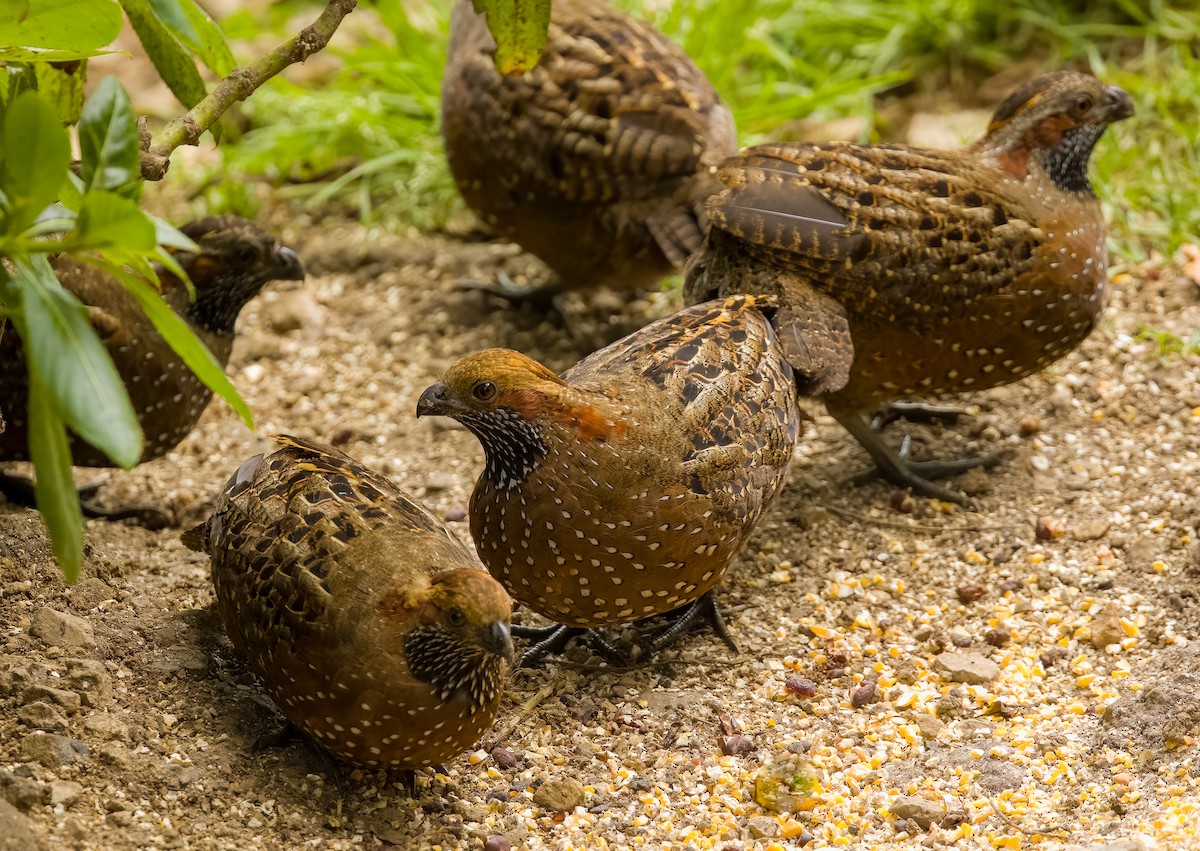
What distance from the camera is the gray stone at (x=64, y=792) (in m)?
3.10

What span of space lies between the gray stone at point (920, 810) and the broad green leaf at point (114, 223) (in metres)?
2.34

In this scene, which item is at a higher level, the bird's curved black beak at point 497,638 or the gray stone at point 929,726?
the bird's curved black beak at point 497,638

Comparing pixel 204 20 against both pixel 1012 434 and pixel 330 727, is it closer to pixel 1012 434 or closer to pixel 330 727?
pixel 330 727

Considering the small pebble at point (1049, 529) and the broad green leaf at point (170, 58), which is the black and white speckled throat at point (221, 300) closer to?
the broad green leaf at point (170, 58)

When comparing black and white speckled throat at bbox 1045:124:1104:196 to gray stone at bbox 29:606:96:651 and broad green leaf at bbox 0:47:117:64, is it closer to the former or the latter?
broad green leaf at bbox 0:47:117:64

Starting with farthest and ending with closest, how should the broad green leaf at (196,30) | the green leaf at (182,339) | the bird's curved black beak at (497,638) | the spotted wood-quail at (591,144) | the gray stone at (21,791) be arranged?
the spotted wood-quail at (591,144) < the broad green leaf at (196,30) < the bird's curved black beak at (497,638) < the gray stone at (21,791) < the green leaf at (182,339)

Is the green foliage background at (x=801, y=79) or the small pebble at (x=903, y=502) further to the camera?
the green foliage background at (x=801, y=79)

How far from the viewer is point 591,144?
17.1 feet

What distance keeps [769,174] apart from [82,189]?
260 cm

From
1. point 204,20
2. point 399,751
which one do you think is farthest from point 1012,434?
point 204,20

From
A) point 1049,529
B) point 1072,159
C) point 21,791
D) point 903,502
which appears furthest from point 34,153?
point 1072,159

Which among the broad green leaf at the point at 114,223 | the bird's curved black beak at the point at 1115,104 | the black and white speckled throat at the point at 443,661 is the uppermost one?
the broad green leaf at the point at 114,223

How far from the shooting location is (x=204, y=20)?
3734 millimetres

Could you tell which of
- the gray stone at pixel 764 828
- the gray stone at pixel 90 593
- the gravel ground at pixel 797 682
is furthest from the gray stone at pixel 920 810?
the gray stone at pixel 90 593
